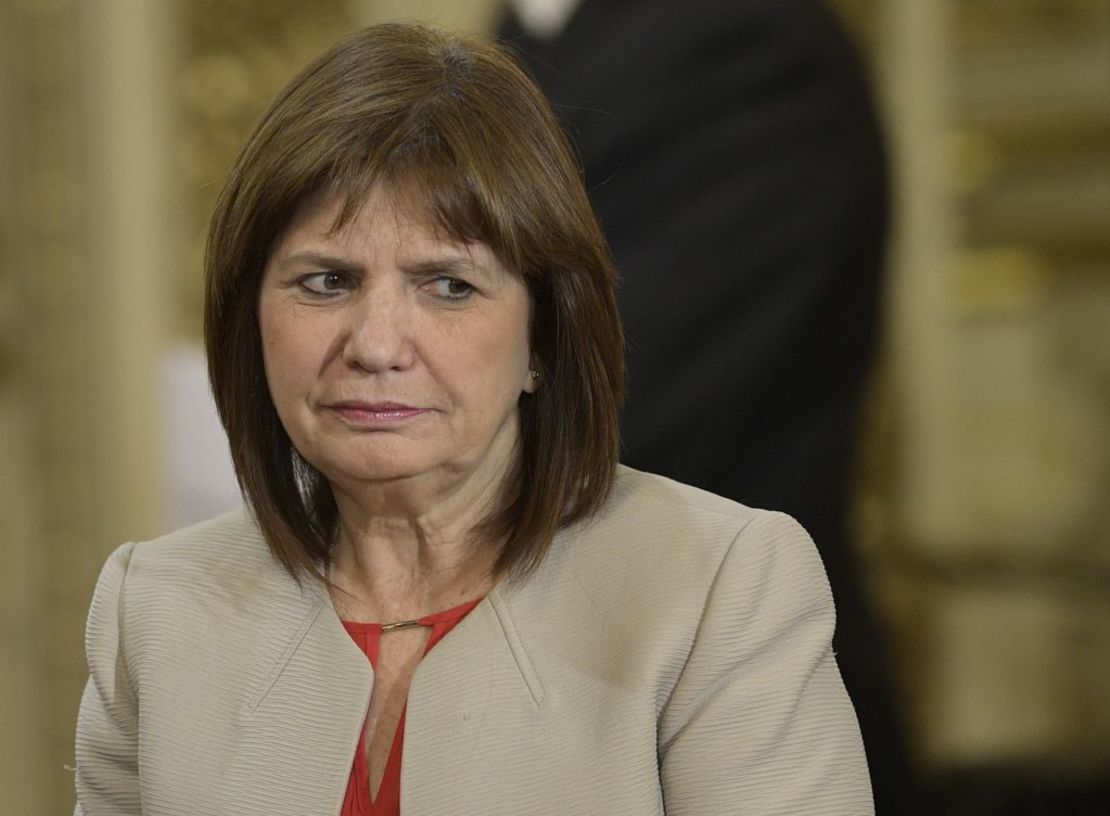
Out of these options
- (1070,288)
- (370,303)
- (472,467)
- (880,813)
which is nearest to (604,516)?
(472,467)

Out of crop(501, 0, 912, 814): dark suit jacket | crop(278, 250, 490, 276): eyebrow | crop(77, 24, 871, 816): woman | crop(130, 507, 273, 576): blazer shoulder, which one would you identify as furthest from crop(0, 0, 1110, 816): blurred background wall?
crop(278, 250, 490, 276): eyebrow

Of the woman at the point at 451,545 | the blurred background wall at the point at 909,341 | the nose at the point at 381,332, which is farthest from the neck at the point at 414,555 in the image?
the blurred background wall at the point at 909,341

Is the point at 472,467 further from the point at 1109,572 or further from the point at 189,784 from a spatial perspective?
the point at 1109,572

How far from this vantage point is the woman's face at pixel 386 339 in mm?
966

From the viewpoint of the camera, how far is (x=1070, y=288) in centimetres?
347

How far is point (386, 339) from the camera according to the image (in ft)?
3.14

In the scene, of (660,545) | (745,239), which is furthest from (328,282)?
(745,239)

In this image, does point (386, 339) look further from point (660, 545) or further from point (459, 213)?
point (660, 545)

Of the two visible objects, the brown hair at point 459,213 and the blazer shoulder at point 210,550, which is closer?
the brown hair at point 459,213

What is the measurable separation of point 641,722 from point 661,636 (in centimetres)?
5

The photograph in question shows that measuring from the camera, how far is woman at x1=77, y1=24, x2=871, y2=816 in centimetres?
97

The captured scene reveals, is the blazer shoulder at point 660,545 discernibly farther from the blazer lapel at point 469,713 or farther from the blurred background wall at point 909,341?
the blurred background wall at point 909,341

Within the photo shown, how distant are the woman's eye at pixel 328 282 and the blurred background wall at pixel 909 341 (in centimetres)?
198

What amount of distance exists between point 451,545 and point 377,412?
0.43 feet
